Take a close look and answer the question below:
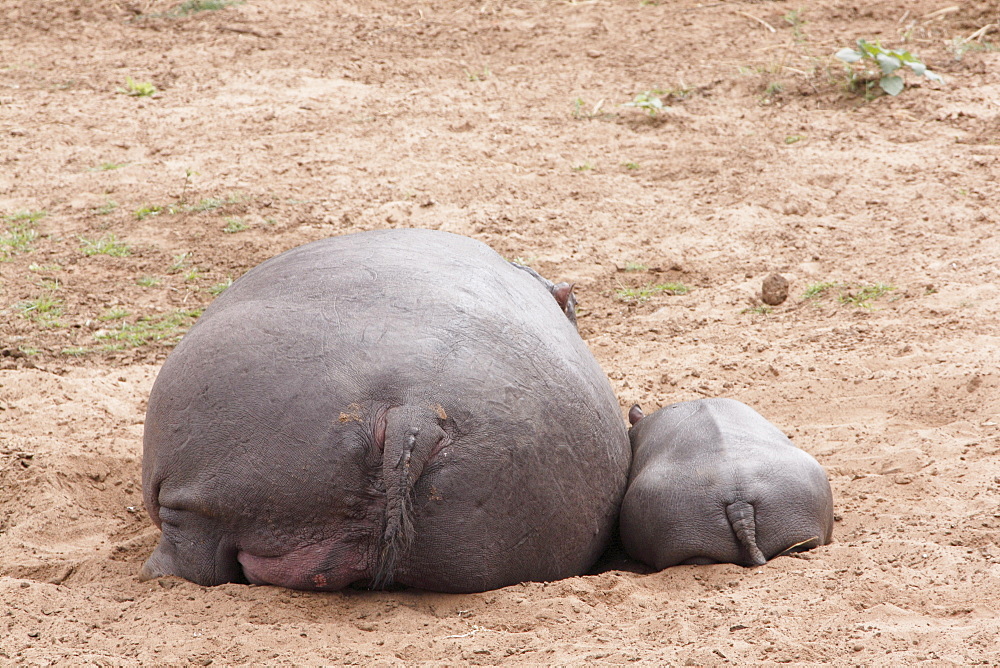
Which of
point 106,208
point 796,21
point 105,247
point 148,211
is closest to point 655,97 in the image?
point 796,21

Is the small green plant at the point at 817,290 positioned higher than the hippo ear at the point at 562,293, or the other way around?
the hippo ear at the point at 562,293

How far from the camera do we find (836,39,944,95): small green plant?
8.02 metres

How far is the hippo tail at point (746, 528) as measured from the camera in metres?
3.34

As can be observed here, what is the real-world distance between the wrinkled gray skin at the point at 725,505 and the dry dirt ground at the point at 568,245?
0.33 ft

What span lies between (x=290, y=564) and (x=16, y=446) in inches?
74.6

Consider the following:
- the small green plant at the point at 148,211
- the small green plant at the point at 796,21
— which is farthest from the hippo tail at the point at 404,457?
the small green plant at the point at 796,21

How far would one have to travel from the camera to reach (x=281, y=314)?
3193 mm

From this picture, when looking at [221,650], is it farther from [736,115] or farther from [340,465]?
[736,115]

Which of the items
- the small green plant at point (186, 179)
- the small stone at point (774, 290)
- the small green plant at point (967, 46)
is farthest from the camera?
the small green plant at point (967, 46)

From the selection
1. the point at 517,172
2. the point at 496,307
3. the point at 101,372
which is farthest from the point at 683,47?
the point at 496,307

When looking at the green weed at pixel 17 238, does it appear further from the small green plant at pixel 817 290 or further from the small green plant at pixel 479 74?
the small green plant at pixel 817 290

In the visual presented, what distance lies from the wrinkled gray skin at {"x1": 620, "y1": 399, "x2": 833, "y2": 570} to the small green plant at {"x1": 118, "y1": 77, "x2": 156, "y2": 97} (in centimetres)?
673

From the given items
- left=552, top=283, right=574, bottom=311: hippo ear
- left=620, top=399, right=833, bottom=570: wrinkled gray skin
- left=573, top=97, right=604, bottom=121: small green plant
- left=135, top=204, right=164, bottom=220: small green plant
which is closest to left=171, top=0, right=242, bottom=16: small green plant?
left=573, top=97, right=604, bottom=121: small green plant

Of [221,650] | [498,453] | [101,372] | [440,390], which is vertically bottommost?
[101,372]
